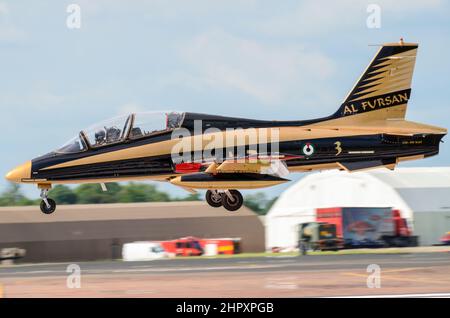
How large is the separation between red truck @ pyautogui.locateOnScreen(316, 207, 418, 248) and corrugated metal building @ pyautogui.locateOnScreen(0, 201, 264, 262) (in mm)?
12826

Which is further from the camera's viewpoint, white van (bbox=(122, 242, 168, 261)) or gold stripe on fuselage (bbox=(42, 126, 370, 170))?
white van (bbox=(122, 242, 168, 261))

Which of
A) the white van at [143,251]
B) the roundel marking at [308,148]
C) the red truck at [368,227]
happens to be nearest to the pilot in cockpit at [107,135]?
the roundel marking at [308,148]

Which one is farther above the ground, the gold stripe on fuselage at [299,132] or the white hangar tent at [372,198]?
the gold stripe on fuselage at [299,132]

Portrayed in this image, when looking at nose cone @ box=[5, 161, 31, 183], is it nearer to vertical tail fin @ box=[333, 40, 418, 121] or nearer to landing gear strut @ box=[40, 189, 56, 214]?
landing gear strut @ box=[40, 189, 56, 214]

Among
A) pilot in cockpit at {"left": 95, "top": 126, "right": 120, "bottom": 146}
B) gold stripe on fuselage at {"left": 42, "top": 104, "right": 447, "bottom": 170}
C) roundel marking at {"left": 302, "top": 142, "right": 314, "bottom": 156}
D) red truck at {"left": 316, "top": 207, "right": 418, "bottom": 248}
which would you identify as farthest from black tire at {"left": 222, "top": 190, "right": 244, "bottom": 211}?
red truck at {"left": 316, "top": 207, "right": 418, "bottom": 248}

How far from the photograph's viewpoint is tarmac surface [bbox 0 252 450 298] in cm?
3584

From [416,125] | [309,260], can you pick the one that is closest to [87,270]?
[309,260]

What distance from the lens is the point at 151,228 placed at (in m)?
73.8

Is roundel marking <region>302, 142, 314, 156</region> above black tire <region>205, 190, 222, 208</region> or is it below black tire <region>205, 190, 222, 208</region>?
above

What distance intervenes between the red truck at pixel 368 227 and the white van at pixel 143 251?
1136cm

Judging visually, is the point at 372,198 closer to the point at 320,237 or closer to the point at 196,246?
the point at 320,237

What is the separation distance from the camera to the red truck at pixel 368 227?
204 feet

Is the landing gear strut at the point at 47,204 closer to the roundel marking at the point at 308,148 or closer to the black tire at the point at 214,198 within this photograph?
the black tire at the point at 214,198
